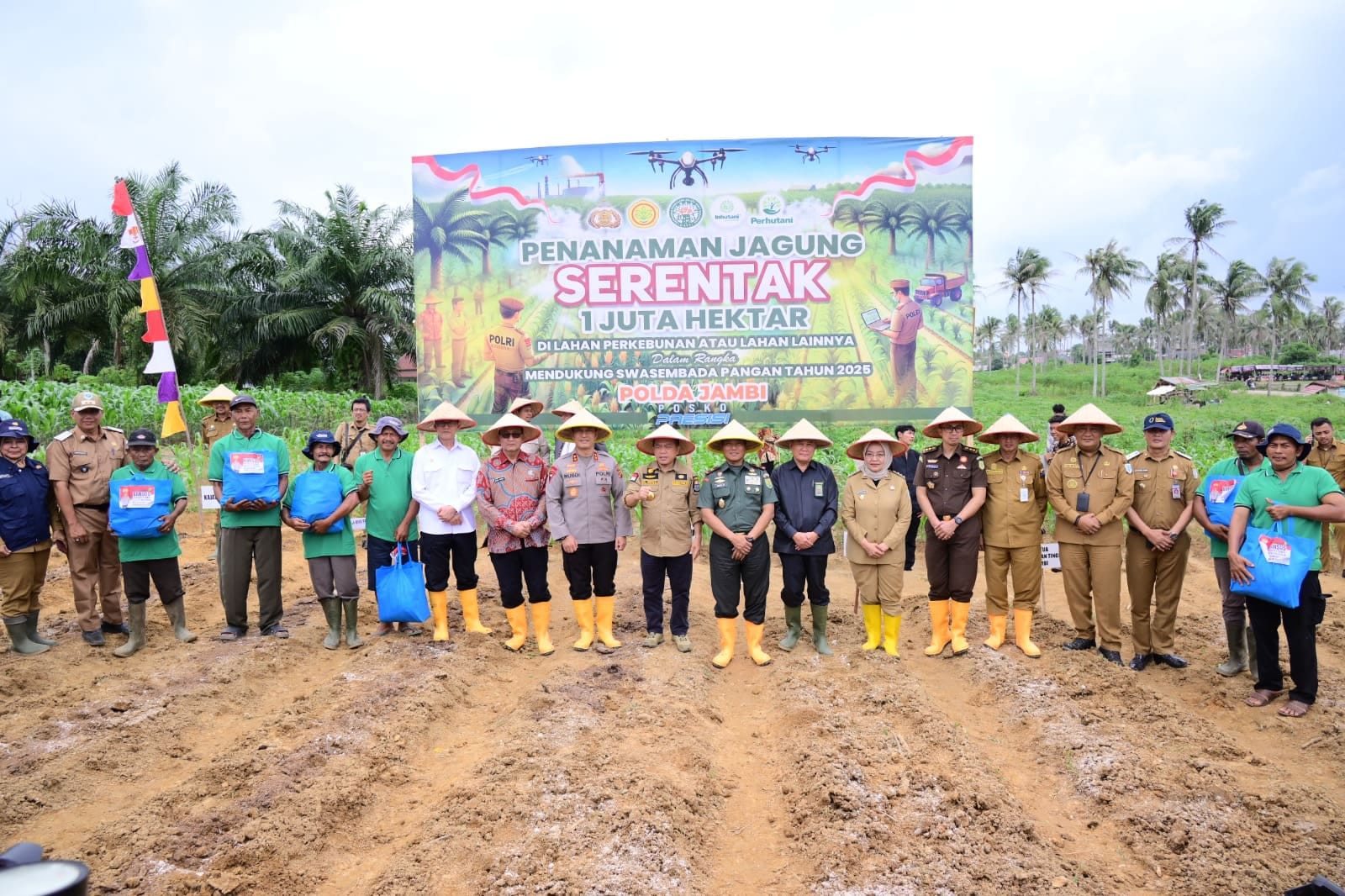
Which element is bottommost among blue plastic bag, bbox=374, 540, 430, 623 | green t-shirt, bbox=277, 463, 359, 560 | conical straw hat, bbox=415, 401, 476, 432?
blue plastic bag, bbox=374, 540, 430, 623

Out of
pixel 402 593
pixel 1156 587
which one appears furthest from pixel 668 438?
pixel 1156 587

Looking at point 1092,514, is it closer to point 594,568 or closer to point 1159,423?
point 1159,423

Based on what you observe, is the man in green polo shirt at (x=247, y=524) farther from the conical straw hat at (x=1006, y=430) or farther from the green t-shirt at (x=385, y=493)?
the conical straw hat at (x=1006, y=430)

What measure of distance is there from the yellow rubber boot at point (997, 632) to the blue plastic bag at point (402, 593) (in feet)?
13.7

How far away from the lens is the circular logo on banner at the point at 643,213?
29.9 ft

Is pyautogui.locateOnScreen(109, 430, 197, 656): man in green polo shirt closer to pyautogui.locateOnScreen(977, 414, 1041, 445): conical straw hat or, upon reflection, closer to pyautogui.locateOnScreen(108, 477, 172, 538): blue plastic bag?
pyautogui.locateOnScreen(108, 477, 172, 538): blue plastic bag

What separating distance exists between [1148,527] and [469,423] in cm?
498

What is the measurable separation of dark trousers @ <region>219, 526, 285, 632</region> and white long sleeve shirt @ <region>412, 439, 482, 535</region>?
1.13 meters

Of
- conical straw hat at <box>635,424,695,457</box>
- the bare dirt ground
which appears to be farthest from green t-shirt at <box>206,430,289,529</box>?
conical straw hat at <box>635,424,695,457</box>

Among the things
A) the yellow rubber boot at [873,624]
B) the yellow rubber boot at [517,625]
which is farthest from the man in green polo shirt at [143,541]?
the yellow rubber boot at [873,624]

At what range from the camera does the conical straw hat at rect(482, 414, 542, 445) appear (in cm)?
600

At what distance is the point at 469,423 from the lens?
6605mm

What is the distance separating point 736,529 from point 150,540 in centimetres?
417

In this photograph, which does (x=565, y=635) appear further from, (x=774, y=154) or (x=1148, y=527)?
(x=774, y=154)
